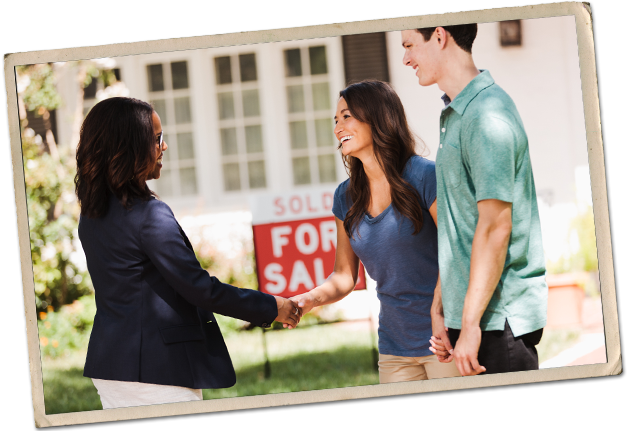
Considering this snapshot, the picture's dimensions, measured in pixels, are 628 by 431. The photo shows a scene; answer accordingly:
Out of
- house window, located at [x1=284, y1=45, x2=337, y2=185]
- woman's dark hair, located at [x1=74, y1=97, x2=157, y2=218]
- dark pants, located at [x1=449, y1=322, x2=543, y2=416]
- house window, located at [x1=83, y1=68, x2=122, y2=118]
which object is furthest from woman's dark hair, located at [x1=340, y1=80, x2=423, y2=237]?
house window, located at [x1=83, y1=68, x2=122, y2=118]

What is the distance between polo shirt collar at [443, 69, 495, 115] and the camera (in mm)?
2916

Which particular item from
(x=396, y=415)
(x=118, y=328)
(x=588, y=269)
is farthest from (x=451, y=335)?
(x=118, y=328)

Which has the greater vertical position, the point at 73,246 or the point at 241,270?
the point at 73,246

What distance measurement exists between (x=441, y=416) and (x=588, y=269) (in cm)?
114

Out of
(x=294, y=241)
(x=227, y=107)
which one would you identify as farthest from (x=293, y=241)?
(x=227, y=107)

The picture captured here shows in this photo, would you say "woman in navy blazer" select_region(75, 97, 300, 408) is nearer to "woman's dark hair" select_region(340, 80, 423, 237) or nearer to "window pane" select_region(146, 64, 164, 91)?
"window pane" select_region(146, 64, 164, 91)

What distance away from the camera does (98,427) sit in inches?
125

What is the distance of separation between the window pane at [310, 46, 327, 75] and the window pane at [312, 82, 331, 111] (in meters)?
0.07

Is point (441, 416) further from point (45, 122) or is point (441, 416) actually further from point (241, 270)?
point (45, 122)

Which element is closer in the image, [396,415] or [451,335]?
[451,335]

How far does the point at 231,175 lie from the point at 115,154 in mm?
593

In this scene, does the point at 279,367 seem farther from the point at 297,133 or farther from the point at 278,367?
the point at 297,133

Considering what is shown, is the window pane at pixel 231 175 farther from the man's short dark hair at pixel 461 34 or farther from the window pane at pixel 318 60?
the man's short dark hair at pixel 461 34

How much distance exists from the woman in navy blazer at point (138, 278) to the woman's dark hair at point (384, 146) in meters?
0.84
